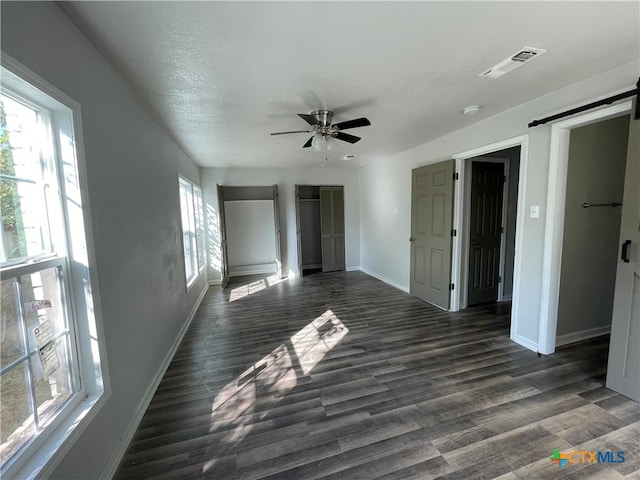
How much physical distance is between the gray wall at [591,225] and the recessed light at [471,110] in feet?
2.80

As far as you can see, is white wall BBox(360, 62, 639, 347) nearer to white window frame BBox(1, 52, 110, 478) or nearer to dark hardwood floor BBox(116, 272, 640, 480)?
dark hardwood floor BBox(116, 272, 640, 480)

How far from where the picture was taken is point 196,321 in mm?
3643

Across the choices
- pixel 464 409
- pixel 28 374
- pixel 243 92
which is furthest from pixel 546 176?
pixel 28 374

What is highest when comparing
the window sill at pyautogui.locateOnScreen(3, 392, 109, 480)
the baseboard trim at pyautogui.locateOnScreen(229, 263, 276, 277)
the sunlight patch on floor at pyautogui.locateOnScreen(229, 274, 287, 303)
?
the window sill at pyautogui.locateOnScreen(3, 392, 109, 480)

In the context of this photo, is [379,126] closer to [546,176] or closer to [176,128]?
[546,176]

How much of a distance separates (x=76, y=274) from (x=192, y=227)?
3382 millimetres

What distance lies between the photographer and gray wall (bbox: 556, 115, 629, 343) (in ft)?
8.16

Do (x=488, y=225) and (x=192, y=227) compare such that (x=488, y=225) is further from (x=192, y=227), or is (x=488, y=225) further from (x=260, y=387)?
(x=192, y=227)

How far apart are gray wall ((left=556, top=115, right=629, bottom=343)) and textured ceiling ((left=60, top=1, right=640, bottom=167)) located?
2.58ft

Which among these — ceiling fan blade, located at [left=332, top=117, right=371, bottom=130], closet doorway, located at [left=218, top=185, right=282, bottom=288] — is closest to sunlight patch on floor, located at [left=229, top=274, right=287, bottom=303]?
closet doorway, located at [left=218, top=185, right=282, bottom=288]

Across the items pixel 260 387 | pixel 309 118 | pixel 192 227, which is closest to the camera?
pixel 260 387

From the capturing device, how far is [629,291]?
1.91m

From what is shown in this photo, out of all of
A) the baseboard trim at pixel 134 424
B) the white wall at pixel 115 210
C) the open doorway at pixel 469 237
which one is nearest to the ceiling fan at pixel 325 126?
the white wall at pixel 115 210

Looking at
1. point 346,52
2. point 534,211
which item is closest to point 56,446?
point 346,52
